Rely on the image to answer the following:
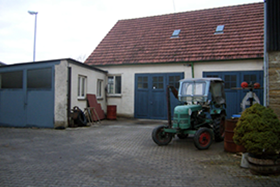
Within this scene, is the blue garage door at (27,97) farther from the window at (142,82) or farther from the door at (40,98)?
the window at (142,82)

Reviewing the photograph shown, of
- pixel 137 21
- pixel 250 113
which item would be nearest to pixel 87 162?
pixel 250 113

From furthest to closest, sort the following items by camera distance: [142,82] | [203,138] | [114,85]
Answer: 1. [114,85]
2. [142,82]
3. [203,138]

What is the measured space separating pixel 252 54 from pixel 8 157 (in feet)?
40.0

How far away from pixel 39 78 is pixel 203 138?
28.2ft

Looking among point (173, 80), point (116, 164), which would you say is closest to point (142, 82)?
point (173, 80)

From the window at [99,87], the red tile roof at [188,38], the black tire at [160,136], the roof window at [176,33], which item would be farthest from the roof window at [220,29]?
the black tire at [160,136]

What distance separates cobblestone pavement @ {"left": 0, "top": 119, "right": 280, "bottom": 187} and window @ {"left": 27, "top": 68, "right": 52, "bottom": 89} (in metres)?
3.59

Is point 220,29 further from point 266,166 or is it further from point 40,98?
point 266,166

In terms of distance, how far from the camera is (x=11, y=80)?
535 inches

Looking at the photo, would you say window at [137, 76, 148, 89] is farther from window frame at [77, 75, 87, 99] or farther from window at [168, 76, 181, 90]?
window frame at [77, 75, 87, 99]

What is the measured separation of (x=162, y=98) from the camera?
1594cm

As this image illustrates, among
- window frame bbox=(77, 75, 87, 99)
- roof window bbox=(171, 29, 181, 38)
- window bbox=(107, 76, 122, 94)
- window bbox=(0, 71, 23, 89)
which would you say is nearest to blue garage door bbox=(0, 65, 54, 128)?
window bbox=(0, 71, 23, 89)

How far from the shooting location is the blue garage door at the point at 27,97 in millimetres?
12562

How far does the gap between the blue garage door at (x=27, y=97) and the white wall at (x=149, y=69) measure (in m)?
5.49
